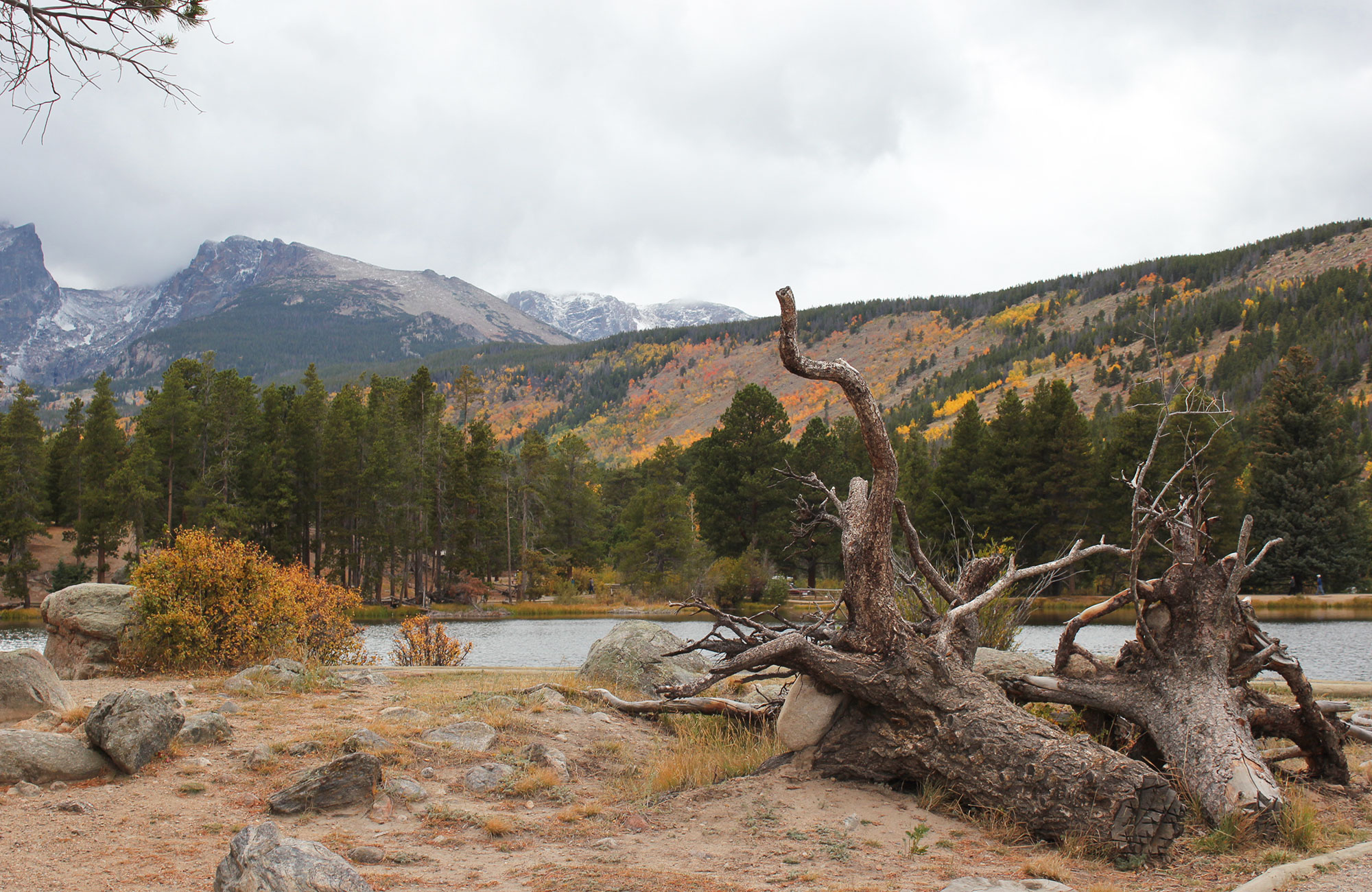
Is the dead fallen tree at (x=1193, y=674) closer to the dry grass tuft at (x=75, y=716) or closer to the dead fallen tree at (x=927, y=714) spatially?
the dead fallen tree at (x=927, y=714)

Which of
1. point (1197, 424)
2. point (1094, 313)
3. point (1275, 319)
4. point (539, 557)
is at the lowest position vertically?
point (539, 557)

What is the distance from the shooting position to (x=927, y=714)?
6910 millimetres

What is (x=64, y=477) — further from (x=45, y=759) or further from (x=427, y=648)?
(x=45, y=759)

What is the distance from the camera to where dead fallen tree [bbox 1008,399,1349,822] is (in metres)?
7.01

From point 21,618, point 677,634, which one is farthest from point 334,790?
point 21,618

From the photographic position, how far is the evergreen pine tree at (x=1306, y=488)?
4419cm

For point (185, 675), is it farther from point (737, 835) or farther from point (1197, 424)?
point (1197, 424)

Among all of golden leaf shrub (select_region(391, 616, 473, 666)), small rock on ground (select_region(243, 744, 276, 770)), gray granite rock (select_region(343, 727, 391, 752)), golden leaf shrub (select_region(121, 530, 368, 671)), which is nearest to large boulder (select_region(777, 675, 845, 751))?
gray granite rock (select_region(343, 727, 391, 752))

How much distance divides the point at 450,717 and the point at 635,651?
12.4ft

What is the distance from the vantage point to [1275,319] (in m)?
120

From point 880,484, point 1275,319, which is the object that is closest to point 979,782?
point 880,484

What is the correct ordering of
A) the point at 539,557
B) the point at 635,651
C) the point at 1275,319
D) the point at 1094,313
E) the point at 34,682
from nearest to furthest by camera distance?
the point at 34,682 < the point at 635,651 < the point at 539,557 < the point at 1275,319 < the point at 1094,313

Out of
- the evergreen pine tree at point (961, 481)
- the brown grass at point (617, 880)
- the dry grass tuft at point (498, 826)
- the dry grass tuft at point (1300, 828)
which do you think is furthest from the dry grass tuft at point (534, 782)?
the evergreen pine tree at point (961, 481)

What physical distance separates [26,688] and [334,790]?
470 cm
